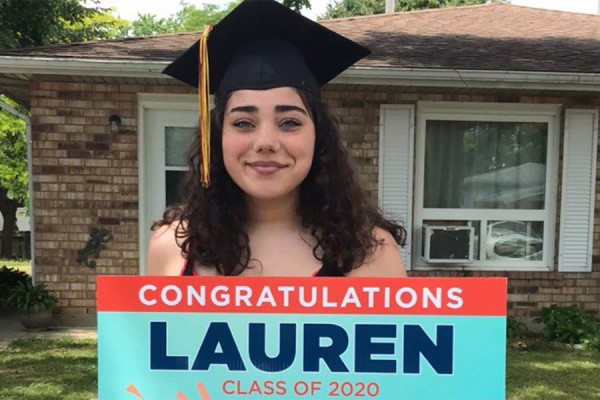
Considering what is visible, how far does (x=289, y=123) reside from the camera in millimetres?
1437

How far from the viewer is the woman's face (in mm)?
1418

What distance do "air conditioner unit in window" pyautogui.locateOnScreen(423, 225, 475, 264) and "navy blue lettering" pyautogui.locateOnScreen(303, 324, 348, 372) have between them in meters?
4.40

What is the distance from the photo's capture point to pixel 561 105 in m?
5.77

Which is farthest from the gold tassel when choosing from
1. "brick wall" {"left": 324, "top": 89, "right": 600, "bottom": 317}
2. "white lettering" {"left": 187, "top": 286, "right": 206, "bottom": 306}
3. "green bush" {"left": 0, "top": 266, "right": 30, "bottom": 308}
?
"green bush" {"left": 0, "top": 266, "right": 30, "bottom": 308}

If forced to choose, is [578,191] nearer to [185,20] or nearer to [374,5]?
[374,5]

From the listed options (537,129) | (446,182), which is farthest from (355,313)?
(537,129)

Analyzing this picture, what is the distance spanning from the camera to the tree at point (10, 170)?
1594 cm

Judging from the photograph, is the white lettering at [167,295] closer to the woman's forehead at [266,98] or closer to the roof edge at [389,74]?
the woman's forehead at [266,98]

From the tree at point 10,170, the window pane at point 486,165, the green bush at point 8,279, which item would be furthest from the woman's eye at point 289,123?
the tree at point 10,170

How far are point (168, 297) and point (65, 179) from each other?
4.63 metres

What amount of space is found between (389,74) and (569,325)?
122 inches

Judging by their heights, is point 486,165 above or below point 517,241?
above

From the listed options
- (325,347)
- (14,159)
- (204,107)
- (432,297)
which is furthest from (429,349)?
(14,159)

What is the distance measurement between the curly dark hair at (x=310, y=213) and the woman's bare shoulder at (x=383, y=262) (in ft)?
0.06
